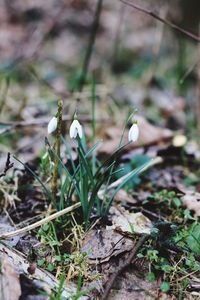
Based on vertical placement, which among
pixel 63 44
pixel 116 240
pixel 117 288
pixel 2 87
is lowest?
pixel 117 288

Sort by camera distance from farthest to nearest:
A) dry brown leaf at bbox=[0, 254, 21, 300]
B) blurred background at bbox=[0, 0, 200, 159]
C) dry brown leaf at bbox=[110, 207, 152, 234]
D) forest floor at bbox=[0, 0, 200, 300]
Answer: blurred background at bbox=[0, 0, 200, 159]
dry brown leaf at bbox=[110, 207, 152, 234]
forest floor at bbox=[0, 0, 200, 300]
dry brown leaf at bbox=[0, 254, 21, 300]

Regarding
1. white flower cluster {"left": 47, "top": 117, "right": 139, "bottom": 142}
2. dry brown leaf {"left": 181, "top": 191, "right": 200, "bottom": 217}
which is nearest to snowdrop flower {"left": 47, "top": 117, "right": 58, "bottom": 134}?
white flower cluster {"left": 47, "top": 117, "right": 139, "bottom": 142}

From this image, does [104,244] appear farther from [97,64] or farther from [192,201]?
[97,64]

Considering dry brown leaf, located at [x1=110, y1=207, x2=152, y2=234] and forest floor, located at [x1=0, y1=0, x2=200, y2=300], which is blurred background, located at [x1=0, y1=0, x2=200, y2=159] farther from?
dry brown leaf, located at [x1=110, y1=207, x2=152, y2=234]

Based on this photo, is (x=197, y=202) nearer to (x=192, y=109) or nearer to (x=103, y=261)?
(x=103, y=261)

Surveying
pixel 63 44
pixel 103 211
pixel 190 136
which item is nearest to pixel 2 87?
pixel 63 44

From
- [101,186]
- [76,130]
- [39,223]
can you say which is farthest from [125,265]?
[101,186]

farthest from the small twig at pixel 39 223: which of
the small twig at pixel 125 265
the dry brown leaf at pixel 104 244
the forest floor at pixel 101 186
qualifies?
the small twig at pixel 125 265
